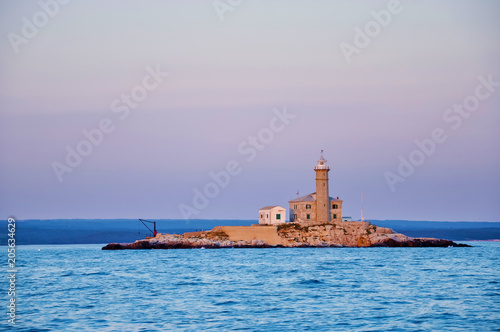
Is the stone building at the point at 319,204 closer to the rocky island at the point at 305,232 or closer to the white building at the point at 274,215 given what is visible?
the rocky island at the point at 305,232

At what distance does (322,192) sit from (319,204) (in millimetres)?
1488

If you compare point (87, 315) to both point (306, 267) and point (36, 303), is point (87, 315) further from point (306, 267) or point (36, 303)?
point (306, 267)

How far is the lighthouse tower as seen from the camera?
75.3 metres

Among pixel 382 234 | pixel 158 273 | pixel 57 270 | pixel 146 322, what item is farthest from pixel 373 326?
pixel 382 234

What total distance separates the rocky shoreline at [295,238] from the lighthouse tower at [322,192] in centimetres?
103

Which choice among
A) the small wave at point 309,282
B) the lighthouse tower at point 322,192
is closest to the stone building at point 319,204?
the lighthouse tower at point 322,192

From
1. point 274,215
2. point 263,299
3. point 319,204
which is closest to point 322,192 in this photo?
point 319,204

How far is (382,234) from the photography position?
7925 cm

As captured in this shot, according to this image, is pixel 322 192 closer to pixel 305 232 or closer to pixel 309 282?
pixel 305 232

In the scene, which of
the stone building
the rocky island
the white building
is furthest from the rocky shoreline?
the white building

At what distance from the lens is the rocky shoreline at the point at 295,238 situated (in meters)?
76.1

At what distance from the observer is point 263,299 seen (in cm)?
2781

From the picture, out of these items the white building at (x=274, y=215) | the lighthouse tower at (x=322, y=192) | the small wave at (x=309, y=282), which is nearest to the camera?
the small wave at (x=309, y=282)

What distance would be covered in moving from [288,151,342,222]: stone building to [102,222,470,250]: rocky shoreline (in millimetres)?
1033
